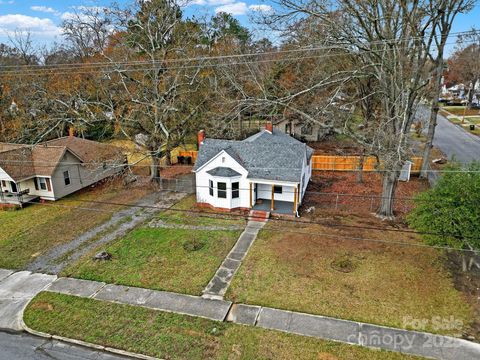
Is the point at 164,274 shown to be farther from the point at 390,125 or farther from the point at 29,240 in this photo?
the point at 390,125

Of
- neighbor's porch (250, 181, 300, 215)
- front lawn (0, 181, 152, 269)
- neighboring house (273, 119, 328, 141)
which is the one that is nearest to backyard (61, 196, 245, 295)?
neighbor's porch (250, 181, 300, 215)

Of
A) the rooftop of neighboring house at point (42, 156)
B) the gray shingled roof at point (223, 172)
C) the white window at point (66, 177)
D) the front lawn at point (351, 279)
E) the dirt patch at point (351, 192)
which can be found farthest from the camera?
the white window at point (66, 177)

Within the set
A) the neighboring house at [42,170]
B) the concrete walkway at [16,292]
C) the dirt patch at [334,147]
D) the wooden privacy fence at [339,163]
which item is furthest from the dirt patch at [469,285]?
the neighboring house at [42,170]

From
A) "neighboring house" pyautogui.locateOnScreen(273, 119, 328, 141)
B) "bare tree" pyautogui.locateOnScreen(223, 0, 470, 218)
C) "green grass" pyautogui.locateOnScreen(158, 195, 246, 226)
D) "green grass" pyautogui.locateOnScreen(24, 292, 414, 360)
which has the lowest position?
"green grass" pyautogui.locateOnScreen(24, 292, 414, 360)

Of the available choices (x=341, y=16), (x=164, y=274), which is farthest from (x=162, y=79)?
(x=164, y=274)

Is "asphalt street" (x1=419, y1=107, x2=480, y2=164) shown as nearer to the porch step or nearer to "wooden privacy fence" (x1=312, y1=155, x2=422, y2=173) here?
"wooden privacy fence" (x1=312, y1=155, x2=422, y2=173)

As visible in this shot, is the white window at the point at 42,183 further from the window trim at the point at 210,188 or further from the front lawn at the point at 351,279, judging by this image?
the front lawn at the point at 351,279
